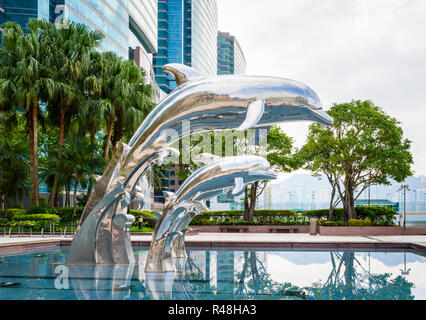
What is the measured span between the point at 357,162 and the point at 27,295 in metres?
22.5

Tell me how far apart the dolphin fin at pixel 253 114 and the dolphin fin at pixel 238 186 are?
1.63 m

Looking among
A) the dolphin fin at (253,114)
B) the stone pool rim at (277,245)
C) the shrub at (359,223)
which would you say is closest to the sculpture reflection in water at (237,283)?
the dolphin fin at (253,114)

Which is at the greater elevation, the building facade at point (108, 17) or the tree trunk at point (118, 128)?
the building facade at point (108, 17)

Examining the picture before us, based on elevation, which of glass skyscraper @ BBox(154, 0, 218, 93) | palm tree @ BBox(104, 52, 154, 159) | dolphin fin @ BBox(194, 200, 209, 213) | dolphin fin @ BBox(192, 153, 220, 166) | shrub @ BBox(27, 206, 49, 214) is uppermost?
glass skyscraper @ BBox(154, 0, 218, 93)

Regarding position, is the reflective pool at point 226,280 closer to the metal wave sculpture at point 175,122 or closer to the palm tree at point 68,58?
the metal wave sculpture at point 175,122

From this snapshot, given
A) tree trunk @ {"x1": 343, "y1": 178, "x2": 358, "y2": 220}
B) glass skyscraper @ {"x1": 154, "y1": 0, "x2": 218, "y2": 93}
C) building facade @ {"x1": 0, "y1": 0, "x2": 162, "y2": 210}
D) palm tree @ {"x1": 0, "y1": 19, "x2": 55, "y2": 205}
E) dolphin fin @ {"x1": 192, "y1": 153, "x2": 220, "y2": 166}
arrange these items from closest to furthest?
dolphin fin @ {"x1": 192, "y1": 153, "x2": 220, "y2": 166} → palm tree @ {"x1": 0, "y1": 19, "x2": 55, "y2": 205} → tree trunk @ {"x1": 343, "y1": 178, "x2": 358, "y2": 220} → building facade @ {"x1": 0, "y1": 0, "x2": 162, "y2": 210} → glass skyscraper @ {"x1": 154, "y1": 0, "x2": 218, "y2": 93}

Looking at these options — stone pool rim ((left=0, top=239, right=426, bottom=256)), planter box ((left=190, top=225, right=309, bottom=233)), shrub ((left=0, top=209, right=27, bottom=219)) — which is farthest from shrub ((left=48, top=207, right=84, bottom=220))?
planter box ((left=190, top=225, right=309, bottom=233))

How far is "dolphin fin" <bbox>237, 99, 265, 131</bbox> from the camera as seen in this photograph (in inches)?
266

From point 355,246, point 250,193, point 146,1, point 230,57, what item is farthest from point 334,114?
point 230,57

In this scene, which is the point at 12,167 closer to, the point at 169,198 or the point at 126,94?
the point at 126,94

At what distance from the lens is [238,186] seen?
8.22 metres

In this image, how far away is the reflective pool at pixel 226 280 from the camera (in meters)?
6.96

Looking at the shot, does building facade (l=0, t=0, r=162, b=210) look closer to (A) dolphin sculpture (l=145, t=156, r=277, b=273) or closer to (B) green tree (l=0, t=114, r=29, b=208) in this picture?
(B) green tree (l=0, t=114, r=29, b=208)
